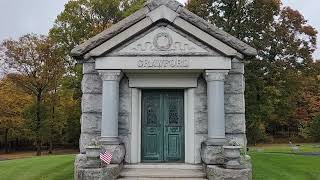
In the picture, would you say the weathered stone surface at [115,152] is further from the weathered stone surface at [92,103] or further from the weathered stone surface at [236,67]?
the weathered stone surface at [236,67]

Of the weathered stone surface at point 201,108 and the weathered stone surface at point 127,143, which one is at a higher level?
the weathered stone surface at point 201,108

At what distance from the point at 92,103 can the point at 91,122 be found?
20.7 inches

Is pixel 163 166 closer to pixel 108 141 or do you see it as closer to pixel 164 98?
pixel 108 141

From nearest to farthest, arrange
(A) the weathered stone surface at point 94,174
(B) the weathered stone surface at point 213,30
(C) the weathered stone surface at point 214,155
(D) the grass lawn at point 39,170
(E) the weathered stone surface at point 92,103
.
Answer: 1. (A) the weathered stone surface at point 94,174
2. (C) the weathered stone surface at point 214,155
3. (B) the weathered stone surface at point 213,30
4. (E) the weathered stone surface at point 92,103
5. (D) the grass lawn at point 39,170

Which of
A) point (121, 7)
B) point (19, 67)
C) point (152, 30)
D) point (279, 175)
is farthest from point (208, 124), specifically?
point (19, 67)

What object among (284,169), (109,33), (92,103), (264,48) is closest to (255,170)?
(284,169)

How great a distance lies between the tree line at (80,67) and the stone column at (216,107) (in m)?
3.48

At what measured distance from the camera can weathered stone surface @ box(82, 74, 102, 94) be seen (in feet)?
36.3

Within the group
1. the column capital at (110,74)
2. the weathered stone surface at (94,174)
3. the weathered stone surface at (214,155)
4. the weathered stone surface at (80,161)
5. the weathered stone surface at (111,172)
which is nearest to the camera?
the weathered stone surface at (94,174)

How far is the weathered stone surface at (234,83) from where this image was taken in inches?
435

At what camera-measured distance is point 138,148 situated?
36.8 feet

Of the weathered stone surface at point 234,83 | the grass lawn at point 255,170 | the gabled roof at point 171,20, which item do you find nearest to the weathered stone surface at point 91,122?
the gabled roof at point 171,20

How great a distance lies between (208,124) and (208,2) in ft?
45.7

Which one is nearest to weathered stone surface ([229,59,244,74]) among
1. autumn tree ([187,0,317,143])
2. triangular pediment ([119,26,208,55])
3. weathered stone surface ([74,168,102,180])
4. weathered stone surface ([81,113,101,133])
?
triangular pediment ([119,26,208,55])
